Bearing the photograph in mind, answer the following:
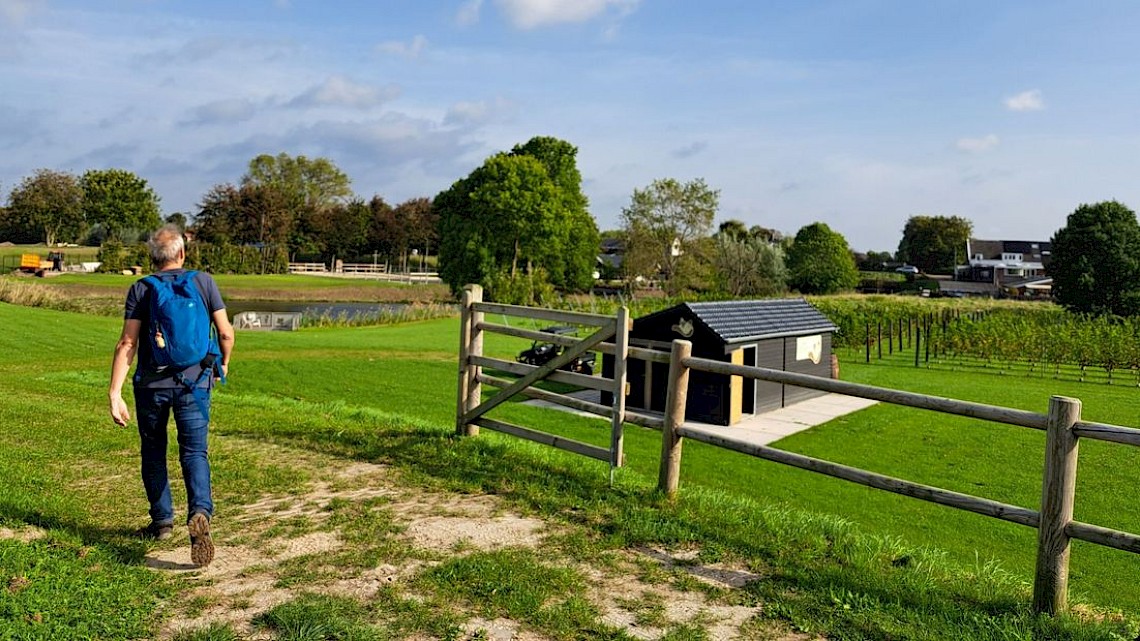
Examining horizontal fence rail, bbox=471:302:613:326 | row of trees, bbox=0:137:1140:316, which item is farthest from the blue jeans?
row of trees, bbox=0:137:1140:316

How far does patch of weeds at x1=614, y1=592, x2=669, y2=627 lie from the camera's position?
4262 mm

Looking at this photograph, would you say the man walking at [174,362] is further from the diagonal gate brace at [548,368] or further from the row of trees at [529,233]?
the row of trees at [529,233]

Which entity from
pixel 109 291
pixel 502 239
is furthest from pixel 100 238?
pixel 502 239

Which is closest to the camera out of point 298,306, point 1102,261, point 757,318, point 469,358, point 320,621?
point 320,621

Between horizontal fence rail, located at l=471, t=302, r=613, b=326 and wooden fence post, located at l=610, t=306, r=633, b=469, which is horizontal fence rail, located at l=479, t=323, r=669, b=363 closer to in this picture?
wooden fence post, located at l=610, t=306, r=633, b=469

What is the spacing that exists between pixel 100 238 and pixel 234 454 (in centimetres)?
8949

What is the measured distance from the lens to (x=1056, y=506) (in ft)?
14.7

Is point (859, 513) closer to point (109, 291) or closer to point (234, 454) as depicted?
point (234, 454)

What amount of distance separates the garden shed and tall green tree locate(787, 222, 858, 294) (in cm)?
4582

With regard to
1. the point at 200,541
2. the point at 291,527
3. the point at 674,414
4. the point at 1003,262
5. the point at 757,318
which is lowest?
the point at 291,527

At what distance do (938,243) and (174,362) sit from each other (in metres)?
117

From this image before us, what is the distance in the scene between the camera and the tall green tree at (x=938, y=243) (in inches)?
4230

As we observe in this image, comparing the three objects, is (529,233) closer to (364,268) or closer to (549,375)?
(364,268)

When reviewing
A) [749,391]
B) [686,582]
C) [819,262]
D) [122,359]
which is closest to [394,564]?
[686,582]
